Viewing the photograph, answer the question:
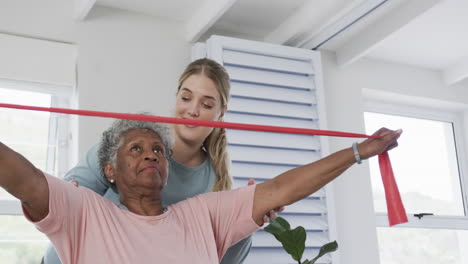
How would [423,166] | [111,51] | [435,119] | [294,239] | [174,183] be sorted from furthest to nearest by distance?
[435,119] < [423,166] < [111,51] < [294,239] < [174,183]

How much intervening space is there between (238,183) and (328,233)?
61 cm

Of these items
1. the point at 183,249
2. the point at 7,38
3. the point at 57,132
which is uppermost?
the point at 7,38

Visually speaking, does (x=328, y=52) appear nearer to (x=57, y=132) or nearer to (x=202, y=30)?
(x=202, y=30)

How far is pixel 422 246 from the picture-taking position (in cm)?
388

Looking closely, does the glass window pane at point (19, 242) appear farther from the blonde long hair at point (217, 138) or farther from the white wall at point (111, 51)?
the blonde long hair at point (217, 138)

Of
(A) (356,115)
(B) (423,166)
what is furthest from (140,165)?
(B) (423,166)

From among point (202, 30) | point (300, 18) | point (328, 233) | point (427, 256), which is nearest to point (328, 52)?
point (300, 18)

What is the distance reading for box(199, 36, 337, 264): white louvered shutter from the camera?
2.96m

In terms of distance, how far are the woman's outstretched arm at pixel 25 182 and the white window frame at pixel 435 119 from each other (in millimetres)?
2752

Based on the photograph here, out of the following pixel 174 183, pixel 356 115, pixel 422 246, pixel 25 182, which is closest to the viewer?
pixel 25 182

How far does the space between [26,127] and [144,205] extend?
4.80 feet

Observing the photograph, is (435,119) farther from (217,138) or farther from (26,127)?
(26,127)

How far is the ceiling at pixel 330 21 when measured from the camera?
117 inches

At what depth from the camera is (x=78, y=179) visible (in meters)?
1.69
